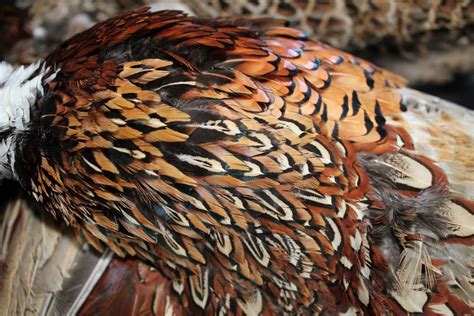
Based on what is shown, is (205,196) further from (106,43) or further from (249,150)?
(106,43)

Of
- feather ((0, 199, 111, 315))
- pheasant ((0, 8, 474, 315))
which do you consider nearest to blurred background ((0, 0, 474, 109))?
pheasant ((0, 8, 474, 315))

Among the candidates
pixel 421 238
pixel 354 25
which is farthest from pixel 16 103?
pixel 354 25

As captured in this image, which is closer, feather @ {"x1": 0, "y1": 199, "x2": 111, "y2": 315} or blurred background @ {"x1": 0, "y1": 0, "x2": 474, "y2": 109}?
feather @ {"x1": 0, "y1": 199, "x2": 111, "y2": 315}

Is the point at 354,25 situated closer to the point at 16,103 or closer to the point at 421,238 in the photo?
the point at 421,238

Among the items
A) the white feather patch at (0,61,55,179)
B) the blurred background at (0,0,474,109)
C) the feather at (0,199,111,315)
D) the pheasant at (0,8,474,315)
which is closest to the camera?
the pheasant at (0,8,474,315)

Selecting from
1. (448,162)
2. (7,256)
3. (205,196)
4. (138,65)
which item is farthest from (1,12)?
(448,162)

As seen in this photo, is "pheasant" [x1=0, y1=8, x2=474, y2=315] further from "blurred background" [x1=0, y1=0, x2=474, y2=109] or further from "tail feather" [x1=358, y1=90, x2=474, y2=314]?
"blurred background" [x1=0, y1=0, x2=474, y2=109]
